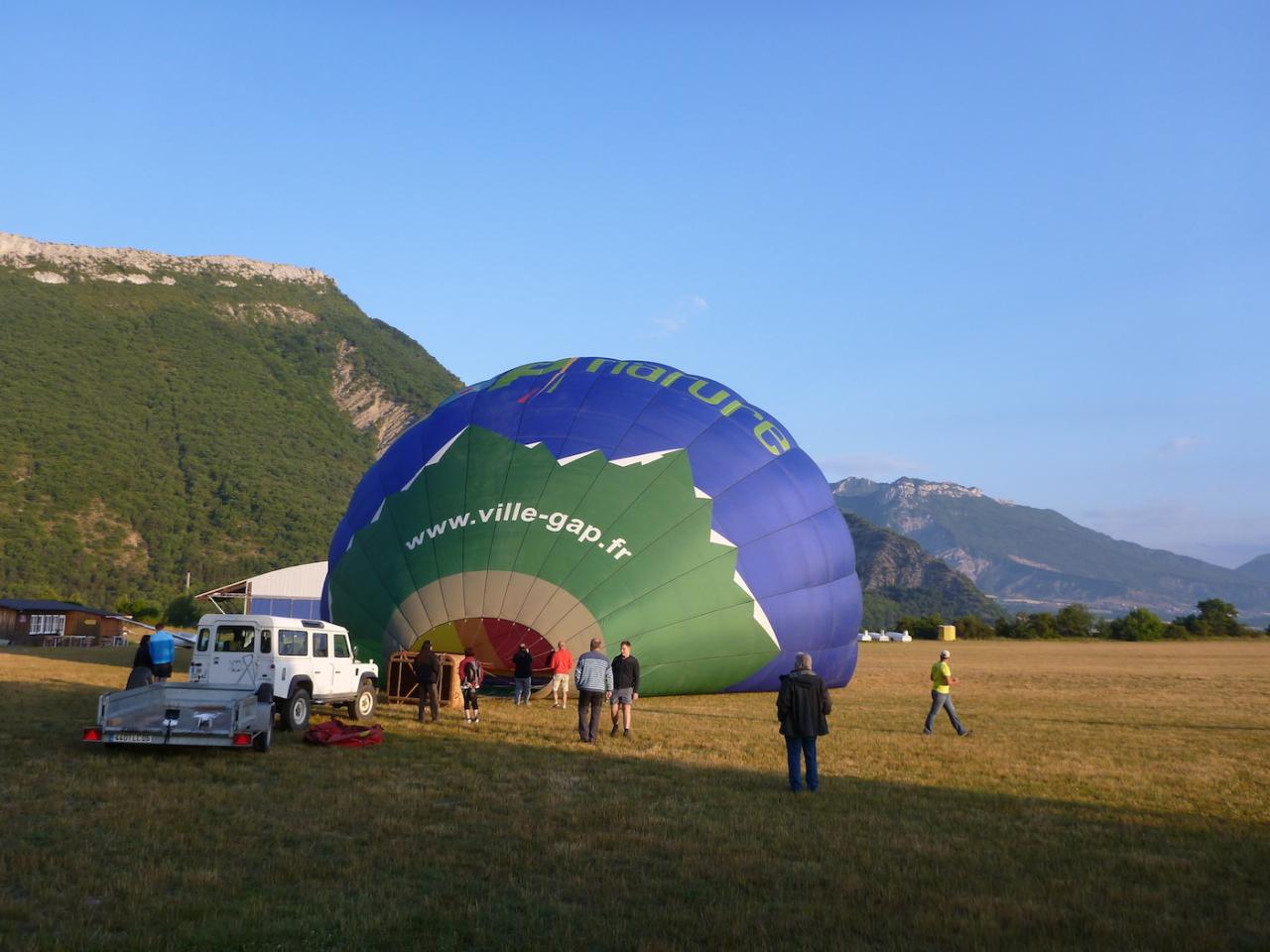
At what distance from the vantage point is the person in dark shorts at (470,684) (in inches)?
530

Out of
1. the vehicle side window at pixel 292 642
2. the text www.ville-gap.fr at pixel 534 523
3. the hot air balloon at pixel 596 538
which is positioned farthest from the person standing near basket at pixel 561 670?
the vehicle side window at pixel 292 642

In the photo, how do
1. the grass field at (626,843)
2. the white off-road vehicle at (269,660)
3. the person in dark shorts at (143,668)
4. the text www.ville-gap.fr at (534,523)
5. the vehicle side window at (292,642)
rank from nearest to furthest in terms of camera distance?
the grass field at (626,843), the white off-road vehicle at (269,660), the person in dark shorts at (143,668), the vehicle side window at (292,642), the text www.ville-gap.fr at (534,523)

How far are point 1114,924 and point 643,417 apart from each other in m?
12.9

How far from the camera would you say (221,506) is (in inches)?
3605

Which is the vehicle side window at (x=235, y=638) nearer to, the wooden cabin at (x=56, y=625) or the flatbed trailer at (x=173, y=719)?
the flatbed trailer at (x=173, y=719)

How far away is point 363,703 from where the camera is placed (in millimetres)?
14242

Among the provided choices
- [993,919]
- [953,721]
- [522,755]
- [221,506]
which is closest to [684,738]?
[522,755]

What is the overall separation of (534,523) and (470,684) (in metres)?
2.99

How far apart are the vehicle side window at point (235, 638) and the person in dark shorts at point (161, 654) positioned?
3.31ft

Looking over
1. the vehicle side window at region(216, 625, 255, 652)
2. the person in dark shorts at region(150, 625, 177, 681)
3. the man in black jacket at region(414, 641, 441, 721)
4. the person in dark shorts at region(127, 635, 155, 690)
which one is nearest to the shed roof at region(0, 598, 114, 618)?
the person in dark shorts at region(150, 625, 177, 681)

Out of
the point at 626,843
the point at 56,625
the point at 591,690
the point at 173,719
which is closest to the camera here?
the point at 626,843

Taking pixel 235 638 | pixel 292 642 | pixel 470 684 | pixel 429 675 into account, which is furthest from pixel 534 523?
pixel 235 638

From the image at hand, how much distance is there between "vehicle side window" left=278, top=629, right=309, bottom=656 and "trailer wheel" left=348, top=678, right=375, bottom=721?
1.26m

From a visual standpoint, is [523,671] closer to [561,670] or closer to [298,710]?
[561,670]
